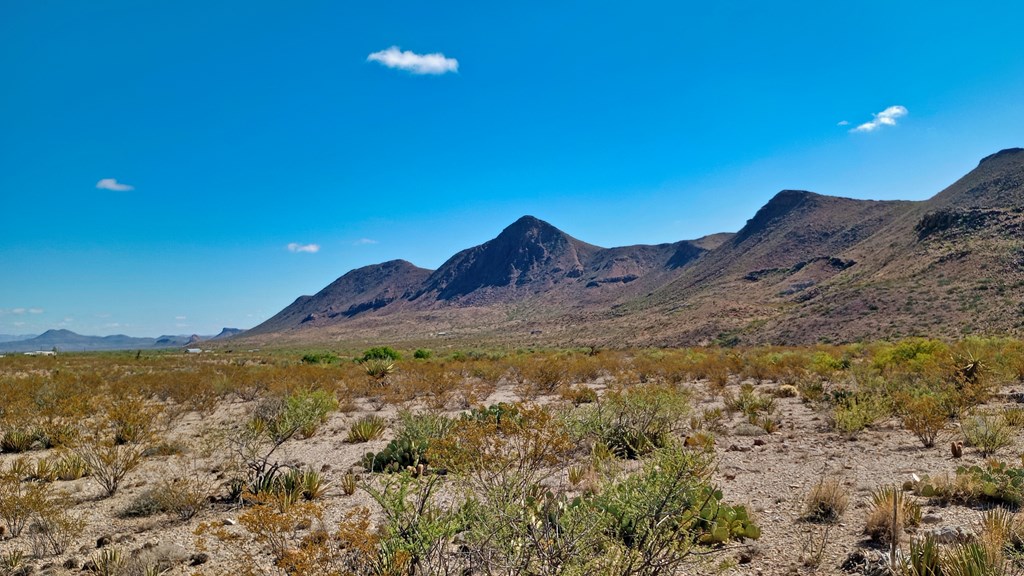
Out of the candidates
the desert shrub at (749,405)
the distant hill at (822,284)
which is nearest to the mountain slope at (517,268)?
the distant hill at (822,284)

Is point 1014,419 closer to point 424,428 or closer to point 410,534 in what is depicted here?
point 424,428

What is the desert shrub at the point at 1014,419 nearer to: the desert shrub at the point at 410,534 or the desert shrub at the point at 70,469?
the desert shrub at the point at 410,534

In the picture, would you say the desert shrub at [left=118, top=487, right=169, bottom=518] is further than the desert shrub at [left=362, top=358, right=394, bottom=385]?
No

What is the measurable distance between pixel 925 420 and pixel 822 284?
5751 cm

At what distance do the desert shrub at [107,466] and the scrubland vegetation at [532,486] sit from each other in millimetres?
53

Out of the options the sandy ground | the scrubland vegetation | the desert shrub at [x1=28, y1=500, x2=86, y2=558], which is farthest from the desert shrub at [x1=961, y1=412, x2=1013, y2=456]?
the desert shrub at [x1=28, y1=500, x2=86, y2=558]

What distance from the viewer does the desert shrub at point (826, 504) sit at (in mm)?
5543

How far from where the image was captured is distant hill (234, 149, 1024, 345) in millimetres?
38406

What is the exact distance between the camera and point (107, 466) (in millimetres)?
8016

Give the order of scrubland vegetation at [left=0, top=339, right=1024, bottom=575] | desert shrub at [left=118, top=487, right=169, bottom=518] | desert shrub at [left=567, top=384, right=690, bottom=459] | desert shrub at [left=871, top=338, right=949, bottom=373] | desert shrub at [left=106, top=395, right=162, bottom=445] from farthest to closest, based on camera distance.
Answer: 1. desert shrub at [left=871, top=338, right=949, bottom=373]
2. desert shrub at [left=106, top=395, right=162, bottom=445]
3. desert shrub at [left=567, top=384, right=690, bottom=459]
4. desert shrub at [left=118, top=487, right=169, bottom=518]
5. scrubland vegetation at [left=0, top=339, right=1024, bottom=575]

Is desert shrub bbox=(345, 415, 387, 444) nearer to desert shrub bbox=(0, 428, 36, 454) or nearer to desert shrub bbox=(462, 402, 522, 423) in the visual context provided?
desert shrub bbox=(462, 402, 522, 423)

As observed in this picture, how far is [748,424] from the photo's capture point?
408 inches

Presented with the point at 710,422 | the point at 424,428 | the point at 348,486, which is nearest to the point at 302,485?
the point at 348,486

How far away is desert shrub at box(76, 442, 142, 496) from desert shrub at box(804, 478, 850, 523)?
381 inches
